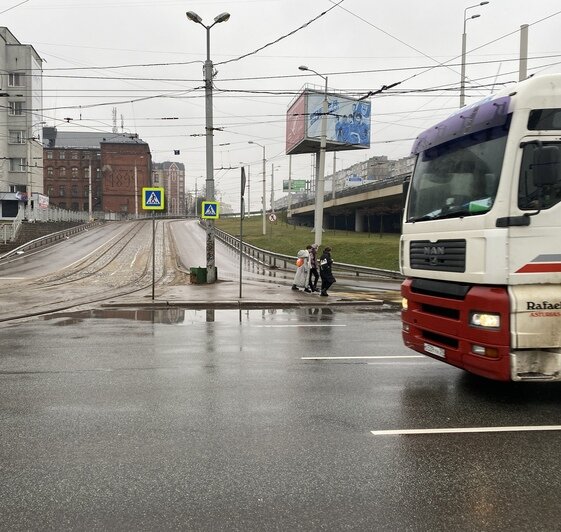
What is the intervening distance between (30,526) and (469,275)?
4.55 meters

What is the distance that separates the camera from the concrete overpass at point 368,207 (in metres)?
46.7

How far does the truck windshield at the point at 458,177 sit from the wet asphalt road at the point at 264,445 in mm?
2245

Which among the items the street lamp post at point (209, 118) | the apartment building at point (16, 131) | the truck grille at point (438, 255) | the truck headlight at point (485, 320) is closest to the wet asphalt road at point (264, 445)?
the truck headlight at point (485, 320)

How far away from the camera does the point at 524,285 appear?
5117mm

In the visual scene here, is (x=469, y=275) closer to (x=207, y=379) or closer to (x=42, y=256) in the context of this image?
(x=207, y=379)

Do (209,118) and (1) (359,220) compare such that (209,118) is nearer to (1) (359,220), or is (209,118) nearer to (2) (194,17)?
(2) (194,17)

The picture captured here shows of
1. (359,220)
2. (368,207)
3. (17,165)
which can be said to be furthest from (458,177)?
(17,165)

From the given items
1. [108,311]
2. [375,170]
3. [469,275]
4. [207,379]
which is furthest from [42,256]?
[375,170]

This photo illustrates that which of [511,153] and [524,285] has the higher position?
[511,153]

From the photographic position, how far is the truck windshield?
5.32 m

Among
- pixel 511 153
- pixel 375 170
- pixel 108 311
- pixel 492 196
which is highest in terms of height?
pixel 375 170

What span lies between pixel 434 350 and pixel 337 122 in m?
38.5

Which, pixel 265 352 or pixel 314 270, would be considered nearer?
pixel 265 352

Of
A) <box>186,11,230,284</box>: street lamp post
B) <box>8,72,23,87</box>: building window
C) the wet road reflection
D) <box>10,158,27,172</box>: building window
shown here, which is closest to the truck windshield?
the wet road reflection
